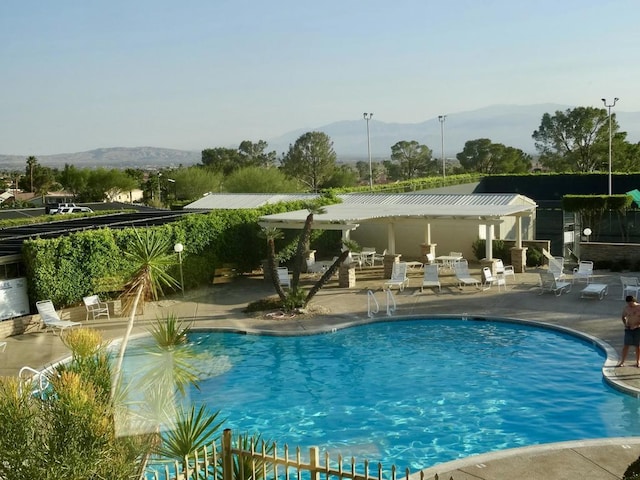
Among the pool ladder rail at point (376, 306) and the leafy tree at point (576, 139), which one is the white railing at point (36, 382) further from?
the leafy tree at point (576, 139)

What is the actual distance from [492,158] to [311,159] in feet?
79.6

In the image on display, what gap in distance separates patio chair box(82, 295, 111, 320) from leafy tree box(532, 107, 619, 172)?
65.8m

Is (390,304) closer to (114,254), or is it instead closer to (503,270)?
(503,270)

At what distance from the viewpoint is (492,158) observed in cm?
8694

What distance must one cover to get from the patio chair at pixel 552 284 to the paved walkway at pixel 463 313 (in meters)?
0.30

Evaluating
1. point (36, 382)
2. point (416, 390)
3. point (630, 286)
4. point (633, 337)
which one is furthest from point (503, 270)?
point (36, 382)

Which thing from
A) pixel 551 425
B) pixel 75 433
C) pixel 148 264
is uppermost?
pixel 148 264

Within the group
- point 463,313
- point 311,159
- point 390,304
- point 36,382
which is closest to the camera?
point 36,382

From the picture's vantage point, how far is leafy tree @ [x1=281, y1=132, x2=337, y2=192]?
292ft

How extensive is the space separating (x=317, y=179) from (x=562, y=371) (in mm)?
76844

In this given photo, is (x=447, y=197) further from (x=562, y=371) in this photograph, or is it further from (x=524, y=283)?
(x=562, y=371)

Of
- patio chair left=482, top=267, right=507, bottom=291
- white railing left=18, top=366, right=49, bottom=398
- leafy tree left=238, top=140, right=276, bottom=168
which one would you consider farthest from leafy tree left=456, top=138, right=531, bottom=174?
white railing left=18, top=366, right=49, bottom=398

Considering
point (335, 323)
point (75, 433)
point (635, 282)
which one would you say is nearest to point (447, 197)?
point (635, 282)

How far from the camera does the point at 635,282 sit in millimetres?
17406
